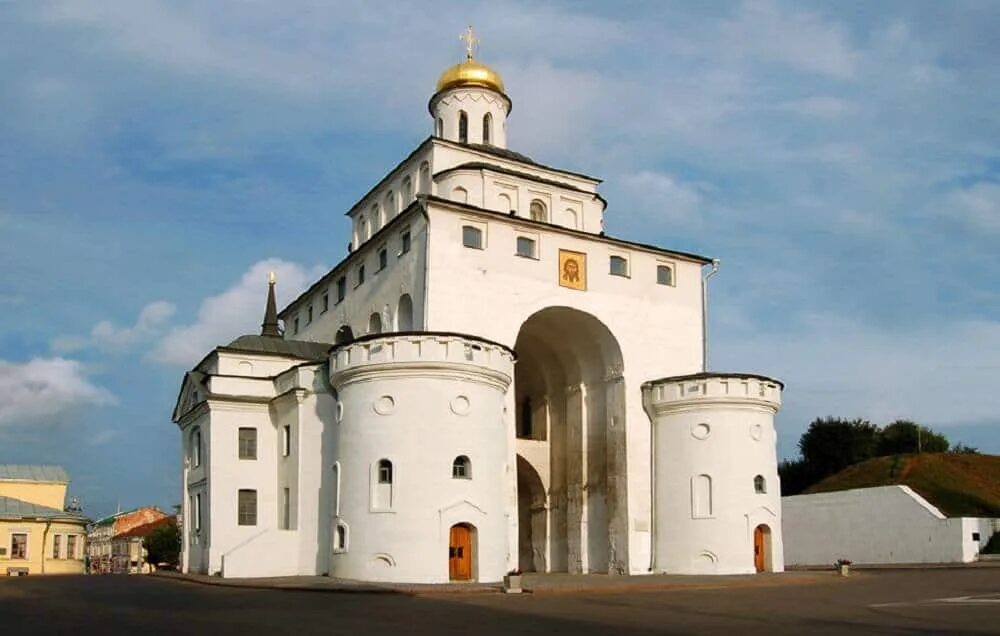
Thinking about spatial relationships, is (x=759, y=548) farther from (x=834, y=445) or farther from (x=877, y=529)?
(x=834, y=445)

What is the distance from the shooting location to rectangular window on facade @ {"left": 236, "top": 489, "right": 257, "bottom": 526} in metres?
35.1

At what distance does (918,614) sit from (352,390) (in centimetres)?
1774

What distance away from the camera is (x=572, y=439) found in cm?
3831

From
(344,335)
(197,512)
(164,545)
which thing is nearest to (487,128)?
(344,335)

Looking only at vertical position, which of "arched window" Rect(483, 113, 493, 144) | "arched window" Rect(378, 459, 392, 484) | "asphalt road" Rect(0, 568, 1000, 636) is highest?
"arched window" Rect(483, 113, 493, 144)

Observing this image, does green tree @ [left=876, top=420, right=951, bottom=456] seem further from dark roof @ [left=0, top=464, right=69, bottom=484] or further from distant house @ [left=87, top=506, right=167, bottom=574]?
distant house @ [left=87, top=506, right=167, bottom=574]

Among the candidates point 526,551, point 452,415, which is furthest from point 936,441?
point 452,415

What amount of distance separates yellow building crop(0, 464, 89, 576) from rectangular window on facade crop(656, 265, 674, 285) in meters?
35.5

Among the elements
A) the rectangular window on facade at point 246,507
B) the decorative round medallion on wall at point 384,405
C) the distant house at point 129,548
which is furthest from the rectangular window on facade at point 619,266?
the distant house at point 129,548

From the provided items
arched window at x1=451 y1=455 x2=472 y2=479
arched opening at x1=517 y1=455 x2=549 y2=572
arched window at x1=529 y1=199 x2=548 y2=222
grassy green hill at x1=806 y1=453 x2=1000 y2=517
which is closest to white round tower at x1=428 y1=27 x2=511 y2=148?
arched window at x1=529 y1=199 x2=548 y2=222

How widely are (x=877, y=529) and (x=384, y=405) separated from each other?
29.4m

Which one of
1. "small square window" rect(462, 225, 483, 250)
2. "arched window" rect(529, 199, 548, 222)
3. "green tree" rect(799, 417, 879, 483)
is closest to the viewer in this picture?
"small square window" rect(462, 225, 483, 250)

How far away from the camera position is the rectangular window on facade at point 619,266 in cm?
3722

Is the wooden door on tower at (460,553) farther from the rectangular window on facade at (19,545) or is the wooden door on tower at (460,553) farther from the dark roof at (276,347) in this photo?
the rectangular window on facade at (19,545)
